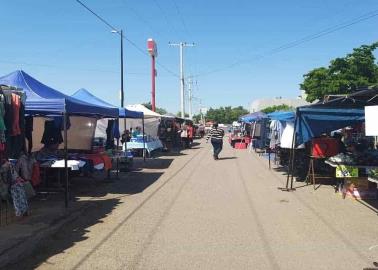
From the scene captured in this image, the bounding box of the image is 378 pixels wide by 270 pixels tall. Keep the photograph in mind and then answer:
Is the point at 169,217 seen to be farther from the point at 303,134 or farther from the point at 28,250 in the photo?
the point at 303,134

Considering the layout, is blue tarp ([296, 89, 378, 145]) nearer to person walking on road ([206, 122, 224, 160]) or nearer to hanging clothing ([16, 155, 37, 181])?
hanging clothing ([16, 155, 37, 181])

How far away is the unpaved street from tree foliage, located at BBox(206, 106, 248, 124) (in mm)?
139061

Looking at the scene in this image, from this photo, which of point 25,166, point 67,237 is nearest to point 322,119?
point 25,166

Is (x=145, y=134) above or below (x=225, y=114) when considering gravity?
below

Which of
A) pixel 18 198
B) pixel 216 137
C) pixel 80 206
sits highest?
pixel 216 137

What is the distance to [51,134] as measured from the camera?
15.5 metres

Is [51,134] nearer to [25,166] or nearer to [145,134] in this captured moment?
[25,166]

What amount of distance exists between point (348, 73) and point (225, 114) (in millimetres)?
119951

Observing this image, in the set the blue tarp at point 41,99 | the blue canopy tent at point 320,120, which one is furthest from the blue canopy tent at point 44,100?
the blue canopy tent at point 320,120

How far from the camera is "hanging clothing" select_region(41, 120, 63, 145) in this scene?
15453 mm

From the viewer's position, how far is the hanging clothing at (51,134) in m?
15.5

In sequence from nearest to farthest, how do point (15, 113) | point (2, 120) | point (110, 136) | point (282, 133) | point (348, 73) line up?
1. point (2, 120)
2. point (15, 113)
3. point (282, 133)
4. point (110, 136)
5. point (348, 73)

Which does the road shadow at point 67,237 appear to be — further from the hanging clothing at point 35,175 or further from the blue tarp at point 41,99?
the blue tarp at point 41,99

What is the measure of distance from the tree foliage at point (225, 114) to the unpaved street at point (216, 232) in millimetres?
139061
